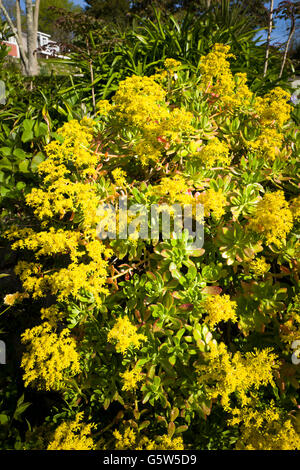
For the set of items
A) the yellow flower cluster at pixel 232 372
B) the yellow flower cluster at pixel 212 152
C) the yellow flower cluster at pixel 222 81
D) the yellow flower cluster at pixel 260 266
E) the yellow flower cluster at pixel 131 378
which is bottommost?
the yellow flower cluster at pixel 131 378

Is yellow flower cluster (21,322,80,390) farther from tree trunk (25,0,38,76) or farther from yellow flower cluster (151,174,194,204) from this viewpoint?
tree trunk (25,0,38,76)

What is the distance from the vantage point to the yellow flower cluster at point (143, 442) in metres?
1.21

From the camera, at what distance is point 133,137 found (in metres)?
1.91

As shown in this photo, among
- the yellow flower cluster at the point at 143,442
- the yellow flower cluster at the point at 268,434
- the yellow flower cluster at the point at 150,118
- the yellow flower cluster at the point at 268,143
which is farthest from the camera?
the yellow flower cluster at the point at 268,143

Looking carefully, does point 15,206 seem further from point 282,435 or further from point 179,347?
point 282,435

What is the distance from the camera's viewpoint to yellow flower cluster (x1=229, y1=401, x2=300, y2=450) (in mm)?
1092

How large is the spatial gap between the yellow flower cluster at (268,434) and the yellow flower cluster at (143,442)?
0.23 meters

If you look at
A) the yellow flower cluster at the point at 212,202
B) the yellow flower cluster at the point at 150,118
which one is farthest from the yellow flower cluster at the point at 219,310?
the yellow flower cluster at the point at 150,118

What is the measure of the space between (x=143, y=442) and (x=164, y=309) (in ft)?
1.75

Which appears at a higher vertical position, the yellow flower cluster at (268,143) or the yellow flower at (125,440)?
the yellow flower cluster at (268,143)

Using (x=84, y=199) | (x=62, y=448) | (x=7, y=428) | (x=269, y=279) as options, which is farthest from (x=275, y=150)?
(x=7, y=428)

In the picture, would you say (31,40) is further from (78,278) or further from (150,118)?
(78,278)

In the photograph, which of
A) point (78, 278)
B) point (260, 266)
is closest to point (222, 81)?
point (260, 266)

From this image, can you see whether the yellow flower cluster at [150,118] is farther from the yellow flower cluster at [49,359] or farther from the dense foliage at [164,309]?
the yellow flower cluster at [49,359]
